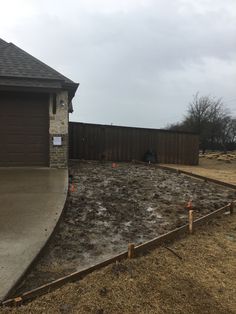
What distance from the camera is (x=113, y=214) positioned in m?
5.28

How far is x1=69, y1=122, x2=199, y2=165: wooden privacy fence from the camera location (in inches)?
558

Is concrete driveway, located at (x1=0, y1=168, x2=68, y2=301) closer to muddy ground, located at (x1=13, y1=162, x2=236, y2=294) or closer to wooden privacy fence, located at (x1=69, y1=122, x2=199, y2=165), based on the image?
muddy ground, located at (x1=13, y1=162, x2=236, y2=294)

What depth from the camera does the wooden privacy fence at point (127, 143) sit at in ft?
46.5

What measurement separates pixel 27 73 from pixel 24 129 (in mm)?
1665

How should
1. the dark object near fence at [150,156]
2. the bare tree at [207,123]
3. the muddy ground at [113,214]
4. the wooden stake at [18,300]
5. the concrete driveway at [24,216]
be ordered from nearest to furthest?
the wooden stake at [18,300]
the concrete driveway at [24,216]
the muddy ground at [113,214]
the dark object near fence at [150,156]
the bare tree at [207,123]

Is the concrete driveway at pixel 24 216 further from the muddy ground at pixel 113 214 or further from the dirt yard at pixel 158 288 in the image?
the dirt yard at pixel 158 288

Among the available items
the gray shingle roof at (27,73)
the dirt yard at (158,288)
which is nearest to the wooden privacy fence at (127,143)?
the gray shingle roof at (27,73)

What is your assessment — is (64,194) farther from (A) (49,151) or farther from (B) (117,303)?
(A) (49,151)

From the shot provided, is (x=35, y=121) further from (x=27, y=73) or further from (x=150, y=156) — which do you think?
(x=150, y=156)

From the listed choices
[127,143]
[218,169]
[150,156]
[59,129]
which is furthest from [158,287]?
[218,169]

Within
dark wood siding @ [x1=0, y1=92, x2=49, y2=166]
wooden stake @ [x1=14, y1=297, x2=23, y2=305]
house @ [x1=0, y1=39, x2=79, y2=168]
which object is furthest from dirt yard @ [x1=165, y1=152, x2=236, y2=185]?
wooden stake @ [x1=14, y1=297, x2=23, y2=305]

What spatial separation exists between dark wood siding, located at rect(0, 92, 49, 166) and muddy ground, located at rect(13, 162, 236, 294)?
150cm

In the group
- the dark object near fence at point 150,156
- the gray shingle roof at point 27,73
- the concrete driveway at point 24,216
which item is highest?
the gray shingle roof at point 27,73

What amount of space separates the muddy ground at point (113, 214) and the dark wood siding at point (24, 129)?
1500mm
